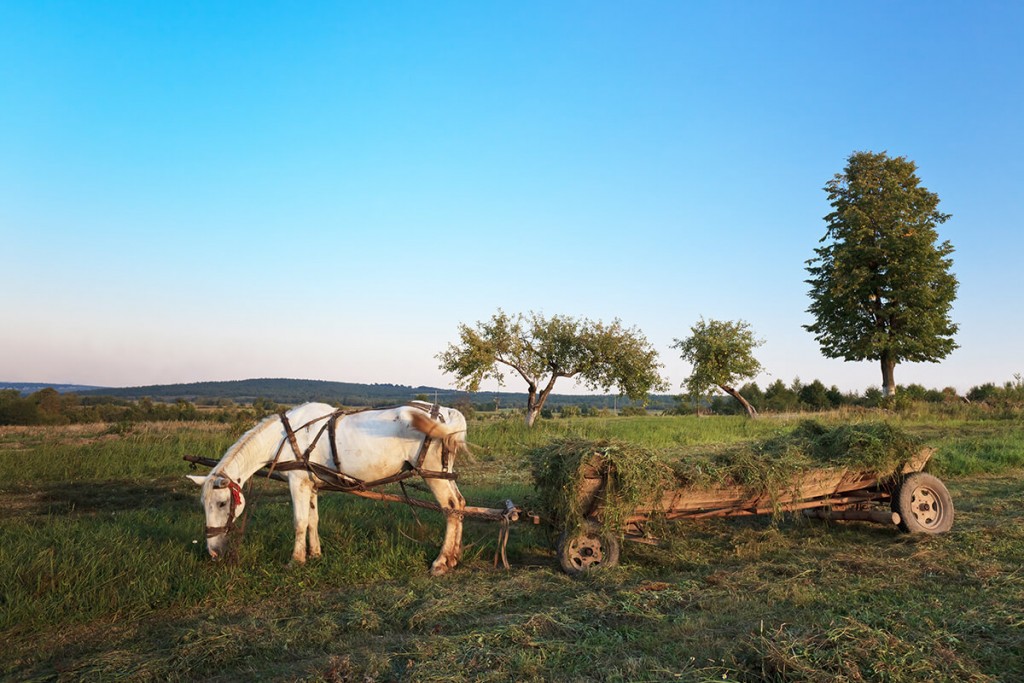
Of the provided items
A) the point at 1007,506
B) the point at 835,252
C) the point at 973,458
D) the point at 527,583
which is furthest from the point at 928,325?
the point at 527,583

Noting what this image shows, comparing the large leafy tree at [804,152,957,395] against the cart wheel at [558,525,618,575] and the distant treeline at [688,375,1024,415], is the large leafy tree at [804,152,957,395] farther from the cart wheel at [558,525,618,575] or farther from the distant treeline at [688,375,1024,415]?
the cart wheel at [558,525,618,575]

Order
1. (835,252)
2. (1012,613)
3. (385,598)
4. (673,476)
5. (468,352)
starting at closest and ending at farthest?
(1012,613)
(385,598)
(673,476)
(468,352)
(835,252)

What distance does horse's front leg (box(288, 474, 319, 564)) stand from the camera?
646cm

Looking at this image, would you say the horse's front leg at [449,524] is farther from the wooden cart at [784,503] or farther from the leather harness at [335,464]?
the wooden cart at [784,503]

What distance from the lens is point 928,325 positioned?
29.8 meters

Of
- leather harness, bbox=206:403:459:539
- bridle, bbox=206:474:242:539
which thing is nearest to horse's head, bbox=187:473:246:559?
bridle, bbox=206:474:242:539

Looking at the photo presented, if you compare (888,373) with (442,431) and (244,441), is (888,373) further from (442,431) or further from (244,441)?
(244,441)

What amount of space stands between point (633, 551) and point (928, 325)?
99.0 ft

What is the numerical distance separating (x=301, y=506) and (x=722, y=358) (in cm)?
3632

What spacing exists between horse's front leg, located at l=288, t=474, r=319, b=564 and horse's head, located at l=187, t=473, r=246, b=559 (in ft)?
1.80

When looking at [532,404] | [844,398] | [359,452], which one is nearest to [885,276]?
[844,398]

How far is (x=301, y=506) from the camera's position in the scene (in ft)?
21.6

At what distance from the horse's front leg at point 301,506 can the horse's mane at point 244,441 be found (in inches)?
24.4

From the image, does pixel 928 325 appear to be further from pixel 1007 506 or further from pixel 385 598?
pixel 385 598
